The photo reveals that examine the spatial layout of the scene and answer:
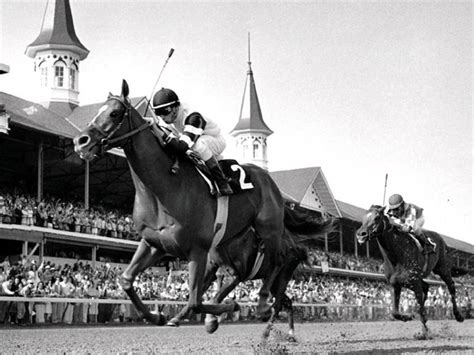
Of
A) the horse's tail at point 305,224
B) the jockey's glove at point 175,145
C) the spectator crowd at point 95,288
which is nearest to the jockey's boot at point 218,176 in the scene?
the jockey's glove at point 175,145

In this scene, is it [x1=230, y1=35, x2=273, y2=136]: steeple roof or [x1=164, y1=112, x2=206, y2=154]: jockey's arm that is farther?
[x1=230, y1=35, x2=273, y2=136]: steeple roof

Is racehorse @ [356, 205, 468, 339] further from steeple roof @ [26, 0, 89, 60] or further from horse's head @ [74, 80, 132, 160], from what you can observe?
steeple roof @ [26, 0, 89, 60]

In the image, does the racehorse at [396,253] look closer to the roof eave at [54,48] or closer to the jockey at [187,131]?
the jockey at [187,131]

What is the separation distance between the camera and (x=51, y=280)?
17734 mm

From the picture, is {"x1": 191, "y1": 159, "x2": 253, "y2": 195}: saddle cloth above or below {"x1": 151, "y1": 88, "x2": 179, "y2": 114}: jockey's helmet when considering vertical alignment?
below

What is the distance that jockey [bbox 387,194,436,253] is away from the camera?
13.5m

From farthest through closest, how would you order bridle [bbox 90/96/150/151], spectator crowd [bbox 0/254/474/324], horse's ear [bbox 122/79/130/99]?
1. spectator crowd [bbox 0/254/474/324]
2. horse's ear [bbox 122/79/130/99]
3. bridle [bbox 90/96/150/151]

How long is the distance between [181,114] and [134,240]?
65.3ft

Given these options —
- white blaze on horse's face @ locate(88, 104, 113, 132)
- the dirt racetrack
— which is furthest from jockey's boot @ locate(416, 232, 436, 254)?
white blaze on horse's face @ locate(88, 104, 113, 132)

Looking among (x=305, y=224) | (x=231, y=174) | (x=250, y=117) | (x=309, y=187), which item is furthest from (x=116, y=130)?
(x=250, y=117)

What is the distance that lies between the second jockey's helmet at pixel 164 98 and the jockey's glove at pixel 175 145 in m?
0.39

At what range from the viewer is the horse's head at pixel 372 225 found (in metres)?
12.4

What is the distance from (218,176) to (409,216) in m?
7.19

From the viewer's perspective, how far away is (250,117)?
192 ft
